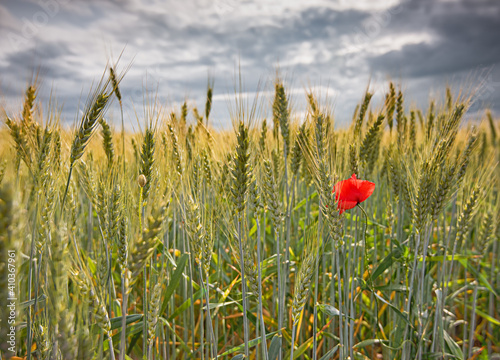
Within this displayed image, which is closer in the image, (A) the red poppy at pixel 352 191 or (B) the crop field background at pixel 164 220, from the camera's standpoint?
(B) the crop field background at pixel 164 220

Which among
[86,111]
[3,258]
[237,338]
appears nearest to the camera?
[3,258]

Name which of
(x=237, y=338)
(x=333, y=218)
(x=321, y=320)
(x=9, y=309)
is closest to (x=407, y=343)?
(x=321, y=320)

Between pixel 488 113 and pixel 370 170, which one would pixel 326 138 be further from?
pixel 488 113

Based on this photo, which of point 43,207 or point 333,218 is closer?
point 43,207

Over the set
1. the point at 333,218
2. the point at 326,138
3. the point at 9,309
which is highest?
the point at 326,138

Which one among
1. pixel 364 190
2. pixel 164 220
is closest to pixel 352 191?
pixel 364 190

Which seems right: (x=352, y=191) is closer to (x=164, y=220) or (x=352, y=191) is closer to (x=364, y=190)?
(x=364, y=190)

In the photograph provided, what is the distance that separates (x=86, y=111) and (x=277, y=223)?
106cm

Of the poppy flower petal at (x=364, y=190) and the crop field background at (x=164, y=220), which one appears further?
the poppy flower petal at (x=364, y=190)

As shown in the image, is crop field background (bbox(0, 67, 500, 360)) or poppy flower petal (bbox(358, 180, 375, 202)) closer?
crop field background (bbox(0, 67, 500, 360))

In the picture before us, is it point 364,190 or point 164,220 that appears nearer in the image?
point 164,220

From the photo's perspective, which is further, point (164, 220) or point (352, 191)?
point (352, 191)

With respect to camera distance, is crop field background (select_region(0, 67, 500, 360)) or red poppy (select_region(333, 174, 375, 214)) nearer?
crop field background (select_region(0, 67, 500, 360))

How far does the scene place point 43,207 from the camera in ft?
4.86
